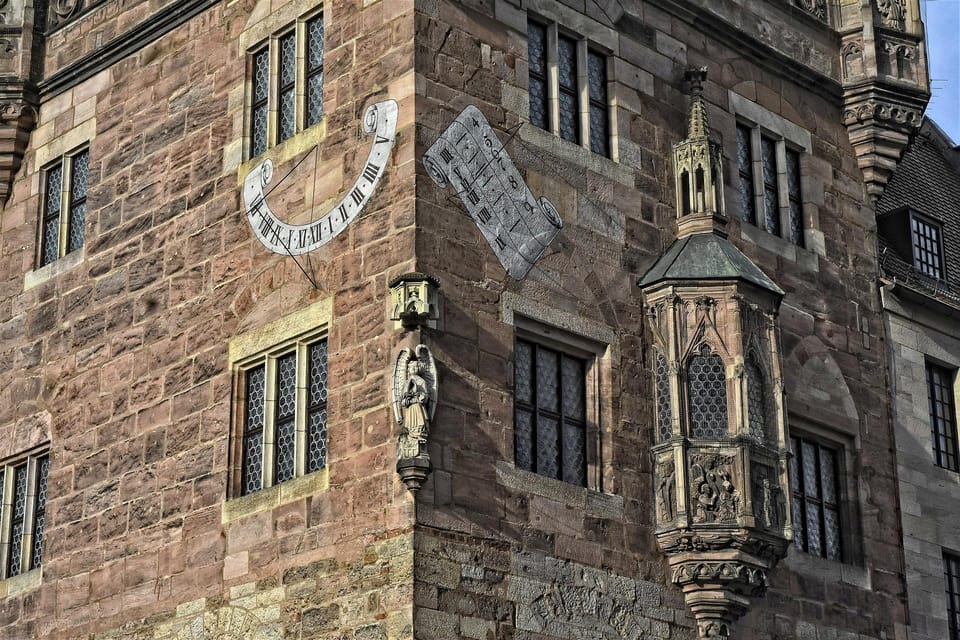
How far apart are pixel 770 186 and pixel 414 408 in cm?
736

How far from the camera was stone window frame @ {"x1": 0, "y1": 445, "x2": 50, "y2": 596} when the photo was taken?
23406 mm

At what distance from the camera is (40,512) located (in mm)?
23594

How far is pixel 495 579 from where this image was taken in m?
19.2

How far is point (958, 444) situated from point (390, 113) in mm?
10238

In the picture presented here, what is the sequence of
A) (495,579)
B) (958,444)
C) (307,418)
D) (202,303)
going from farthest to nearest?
(958,444) < (202,303) < (307,418) < (495,579)

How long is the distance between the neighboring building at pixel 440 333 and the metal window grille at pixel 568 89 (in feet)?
0.18

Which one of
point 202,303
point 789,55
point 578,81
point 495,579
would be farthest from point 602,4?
point 495,579

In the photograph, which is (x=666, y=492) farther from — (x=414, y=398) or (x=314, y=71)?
(x=314, y=71)

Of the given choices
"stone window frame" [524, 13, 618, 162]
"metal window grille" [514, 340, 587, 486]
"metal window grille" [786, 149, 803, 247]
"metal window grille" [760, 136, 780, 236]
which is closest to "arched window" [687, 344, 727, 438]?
"metal window grille" [514, 340, 587, 486]

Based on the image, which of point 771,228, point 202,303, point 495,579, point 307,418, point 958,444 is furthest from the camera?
point 958,444

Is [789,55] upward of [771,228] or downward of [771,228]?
upward

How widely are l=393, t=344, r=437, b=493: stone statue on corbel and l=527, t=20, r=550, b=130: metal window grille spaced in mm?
3737

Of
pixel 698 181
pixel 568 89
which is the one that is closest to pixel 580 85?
pixel 568 89

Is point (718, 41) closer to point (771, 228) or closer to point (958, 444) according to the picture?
point (771, 228)
